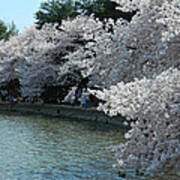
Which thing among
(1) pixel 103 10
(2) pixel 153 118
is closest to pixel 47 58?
(1) pixel 103 10

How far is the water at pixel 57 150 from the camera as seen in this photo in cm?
1385

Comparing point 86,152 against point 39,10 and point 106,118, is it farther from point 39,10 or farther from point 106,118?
point 39,10

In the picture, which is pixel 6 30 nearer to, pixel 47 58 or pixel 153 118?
pixel 47 58

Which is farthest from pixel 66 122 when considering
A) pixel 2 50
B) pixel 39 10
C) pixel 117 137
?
pixel 39 10

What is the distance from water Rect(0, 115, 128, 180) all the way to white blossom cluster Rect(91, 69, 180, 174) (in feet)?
13.8

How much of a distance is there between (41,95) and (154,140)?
110ft

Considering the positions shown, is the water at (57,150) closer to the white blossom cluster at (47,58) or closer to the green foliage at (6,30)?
the white blossom cluster at (47,58)

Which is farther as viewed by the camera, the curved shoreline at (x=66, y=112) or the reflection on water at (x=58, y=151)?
the curved shoreline at (x=66, y=112)

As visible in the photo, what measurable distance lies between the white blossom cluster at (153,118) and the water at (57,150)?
4202 millimetres

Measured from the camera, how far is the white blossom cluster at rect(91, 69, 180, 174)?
865 centimetres

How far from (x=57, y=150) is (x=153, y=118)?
964cm

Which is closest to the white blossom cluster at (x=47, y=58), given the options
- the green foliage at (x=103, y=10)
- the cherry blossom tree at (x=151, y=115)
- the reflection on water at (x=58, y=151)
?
the green foliage at (x=103, y=10)

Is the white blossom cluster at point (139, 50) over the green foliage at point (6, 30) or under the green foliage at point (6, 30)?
under

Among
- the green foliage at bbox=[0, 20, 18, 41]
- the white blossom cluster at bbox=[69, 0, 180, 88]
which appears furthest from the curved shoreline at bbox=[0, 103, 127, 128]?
the green foliage at bbox=[0, 20, 18, 41]
